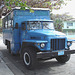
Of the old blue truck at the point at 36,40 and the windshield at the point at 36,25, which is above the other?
the windshield at the point at 36,25

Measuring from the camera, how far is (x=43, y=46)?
533 cm

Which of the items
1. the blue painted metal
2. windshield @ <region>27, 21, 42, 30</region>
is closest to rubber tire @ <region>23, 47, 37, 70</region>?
the blue painted metal

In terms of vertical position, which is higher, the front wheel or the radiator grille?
the radiator grille

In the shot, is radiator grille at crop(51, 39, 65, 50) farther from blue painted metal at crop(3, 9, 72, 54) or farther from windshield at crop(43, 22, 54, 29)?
windshield at crop(43, 22, 54, 29)

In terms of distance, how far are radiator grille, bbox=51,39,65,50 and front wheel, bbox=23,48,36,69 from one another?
2.93ft

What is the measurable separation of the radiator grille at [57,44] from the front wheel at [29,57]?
89 centimetres

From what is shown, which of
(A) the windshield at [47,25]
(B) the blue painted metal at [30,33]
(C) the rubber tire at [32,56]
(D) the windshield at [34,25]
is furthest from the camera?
(A) the windshield at [47,25]

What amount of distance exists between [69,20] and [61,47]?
33.0 m

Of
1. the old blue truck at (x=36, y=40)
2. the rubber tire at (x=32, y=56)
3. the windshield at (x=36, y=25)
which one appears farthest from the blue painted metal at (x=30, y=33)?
the rubber tire at (x=32, y=56)

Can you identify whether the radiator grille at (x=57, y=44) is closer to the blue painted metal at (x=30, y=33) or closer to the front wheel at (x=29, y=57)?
the blue painted metal at (x=30, y=33)

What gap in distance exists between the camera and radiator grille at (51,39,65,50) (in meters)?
5.55

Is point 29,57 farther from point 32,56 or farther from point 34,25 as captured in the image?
point 34,25

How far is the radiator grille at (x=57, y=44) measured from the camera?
555cm

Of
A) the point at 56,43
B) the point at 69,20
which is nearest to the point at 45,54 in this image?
the point at 56,43
